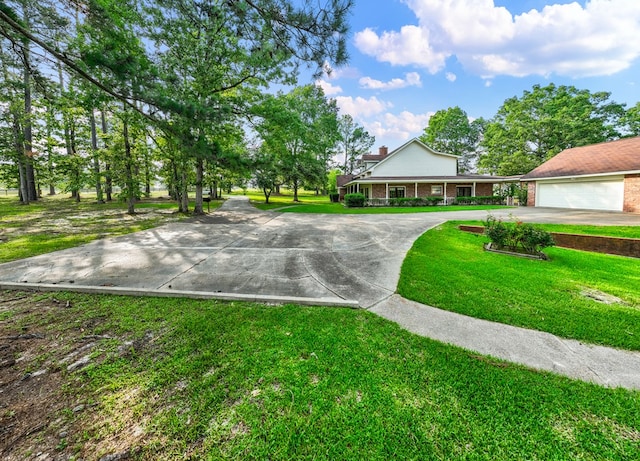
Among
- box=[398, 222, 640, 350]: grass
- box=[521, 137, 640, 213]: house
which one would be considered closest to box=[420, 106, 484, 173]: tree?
box=[521, 137, 640, 213]: house

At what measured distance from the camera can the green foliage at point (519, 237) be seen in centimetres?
614

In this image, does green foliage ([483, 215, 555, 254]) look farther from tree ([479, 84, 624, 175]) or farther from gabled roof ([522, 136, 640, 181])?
tree ([479, 84, 624, 175])

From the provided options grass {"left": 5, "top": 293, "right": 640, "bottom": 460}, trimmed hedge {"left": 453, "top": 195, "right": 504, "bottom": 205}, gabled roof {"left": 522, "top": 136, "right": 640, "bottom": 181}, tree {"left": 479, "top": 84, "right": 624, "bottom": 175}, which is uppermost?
tree {"left": 479, "top": 84, "right": 624, "bottom": 175}

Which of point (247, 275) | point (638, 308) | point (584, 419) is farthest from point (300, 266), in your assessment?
point (638, 308)

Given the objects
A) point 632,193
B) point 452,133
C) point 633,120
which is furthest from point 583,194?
point 452,133

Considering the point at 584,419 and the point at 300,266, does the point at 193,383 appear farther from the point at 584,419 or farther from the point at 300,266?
the point at 300,266

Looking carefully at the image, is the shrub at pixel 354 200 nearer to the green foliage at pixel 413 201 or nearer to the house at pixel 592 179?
the green foliage at pixel 413 201

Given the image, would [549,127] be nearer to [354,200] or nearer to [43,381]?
[354,200]

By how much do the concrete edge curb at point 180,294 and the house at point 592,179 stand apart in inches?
821

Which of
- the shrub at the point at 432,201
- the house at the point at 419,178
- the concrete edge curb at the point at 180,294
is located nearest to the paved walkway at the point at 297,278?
the concrete edge curb at the point at 180,294

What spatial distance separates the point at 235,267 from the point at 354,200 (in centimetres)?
1689

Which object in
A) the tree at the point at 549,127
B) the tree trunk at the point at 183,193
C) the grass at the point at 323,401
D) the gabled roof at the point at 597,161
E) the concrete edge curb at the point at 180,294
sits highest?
the tree at the point at 549,127

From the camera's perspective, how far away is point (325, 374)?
7.69 ft

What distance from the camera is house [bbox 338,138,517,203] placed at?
23531mm
